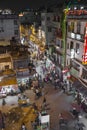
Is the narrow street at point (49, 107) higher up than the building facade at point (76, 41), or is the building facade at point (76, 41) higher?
the building facade at point (76, 41)

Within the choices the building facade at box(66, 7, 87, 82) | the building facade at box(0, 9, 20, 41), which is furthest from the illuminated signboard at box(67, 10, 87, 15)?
the building facade at box(0, 9, 20, 41)

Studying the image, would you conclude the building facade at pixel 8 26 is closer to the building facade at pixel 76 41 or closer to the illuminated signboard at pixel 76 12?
the building facade at pixel 76 41

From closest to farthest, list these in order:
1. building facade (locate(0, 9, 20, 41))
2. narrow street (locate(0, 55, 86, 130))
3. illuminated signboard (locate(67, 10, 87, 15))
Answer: narrow street (locate(0, 55, 86, 130)) < illuminated signboard (locate(67, 10, 87, 15)) < building facade (locate(0, 9, 20, 41))

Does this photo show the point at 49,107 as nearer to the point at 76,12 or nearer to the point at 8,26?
the point at 76,12

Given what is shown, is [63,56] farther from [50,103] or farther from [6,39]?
[6,39]

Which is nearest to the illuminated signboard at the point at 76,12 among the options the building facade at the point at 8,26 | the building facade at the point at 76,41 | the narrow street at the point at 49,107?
the building facade at the point at 76,41

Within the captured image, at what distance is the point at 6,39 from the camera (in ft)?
161

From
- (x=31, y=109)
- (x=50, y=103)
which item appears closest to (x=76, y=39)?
(x=50, y=103)

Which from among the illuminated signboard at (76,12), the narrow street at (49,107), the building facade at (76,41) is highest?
the illuminated signboard at (76,12)

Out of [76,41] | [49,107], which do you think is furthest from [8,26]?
[49,107]

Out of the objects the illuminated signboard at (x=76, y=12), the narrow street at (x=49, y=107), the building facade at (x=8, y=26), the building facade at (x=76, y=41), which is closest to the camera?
the narrow street at (x=49, y=107)

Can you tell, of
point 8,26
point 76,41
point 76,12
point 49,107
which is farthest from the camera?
point 8,26

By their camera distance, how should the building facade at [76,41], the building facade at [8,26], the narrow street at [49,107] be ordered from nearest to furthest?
the narrow street at [49,107], the building facade at [76,41], the building facade at [8,26]

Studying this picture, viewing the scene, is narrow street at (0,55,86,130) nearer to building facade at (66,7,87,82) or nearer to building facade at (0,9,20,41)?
building facade at (66,7,87,82)
